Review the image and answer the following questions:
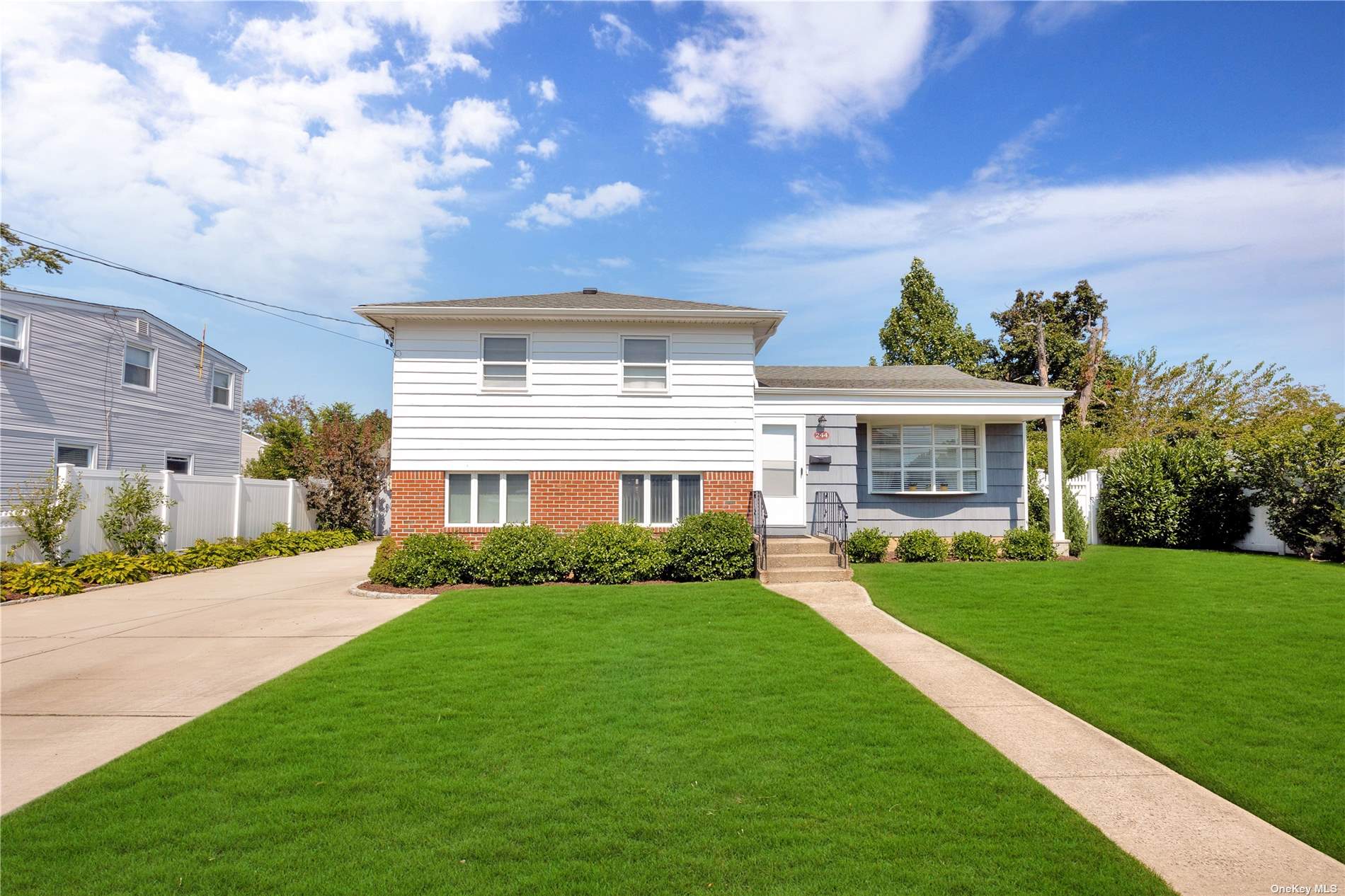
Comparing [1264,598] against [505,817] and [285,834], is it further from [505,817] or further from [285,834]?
[285,834]

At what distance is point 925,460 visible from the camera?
1570 cm

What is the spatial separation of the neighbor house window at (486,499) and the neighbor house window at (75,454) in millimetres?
10560

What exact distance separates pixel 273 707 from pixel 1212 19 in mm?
15742

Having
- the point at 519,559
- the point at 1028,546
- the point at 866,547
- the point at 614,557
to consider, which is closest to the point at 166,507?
the point at 519,559

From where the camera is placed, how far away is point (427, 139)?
1540 cm

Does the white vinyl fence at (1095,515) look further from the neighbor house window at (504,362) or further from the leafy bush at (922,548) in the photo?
the neighbor house window at (504,362)

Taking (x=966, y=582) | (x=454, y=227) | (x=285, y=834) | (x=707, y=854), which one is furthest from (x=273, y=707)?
(x=454, y=227)

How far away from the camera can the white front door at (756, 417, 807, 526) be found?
14461 millimetres

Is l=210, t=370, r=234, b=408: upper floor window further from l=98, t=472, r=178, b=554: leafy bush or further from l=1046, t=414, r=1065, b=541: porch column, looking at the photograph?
l=1046, t=414, r=1065, b=541: porch column

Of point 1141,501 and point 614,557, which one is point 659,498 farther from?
point 1141,501

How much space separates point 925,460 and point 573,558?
26.5 feet

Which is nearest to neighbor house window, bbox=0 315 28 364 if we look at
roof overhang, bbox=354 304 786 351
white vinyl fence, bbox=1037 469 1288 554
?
roof overhang, bbox=354 304 786 351

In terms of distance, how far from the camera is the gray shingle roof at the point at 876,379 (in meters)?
15.0

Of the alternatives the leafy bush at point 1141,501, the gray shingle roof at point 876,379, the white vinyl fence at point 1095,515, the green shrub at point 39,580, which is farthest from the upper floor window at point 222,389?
the leafy bush at point 1141,501
